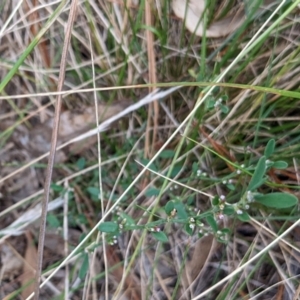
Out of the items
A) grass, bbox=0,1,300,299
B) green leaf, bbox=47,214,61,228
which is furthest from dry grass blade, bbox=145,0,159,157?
green leaf, bbox=47,214,61,228

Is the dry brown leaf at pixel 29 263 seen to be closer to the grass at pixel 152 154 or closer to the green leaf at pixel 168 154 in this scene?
the grass at pixel 152 154

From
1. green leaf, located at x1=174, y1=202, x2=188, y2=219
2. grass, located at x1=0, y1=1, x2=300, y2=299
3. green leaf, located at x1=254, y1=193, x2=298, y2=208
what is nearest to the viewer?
green leaf, located at x1=254, y1=193, x2=298, y2=208

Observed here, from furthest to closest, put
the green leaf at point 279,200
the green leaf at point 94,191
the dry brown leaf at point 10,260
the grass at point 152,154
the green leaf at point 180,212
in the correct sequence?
the dry brown leaf at point 10,260 → the green leaf at point 94,191 → the grass at point 152,154 → the green leaf at point 180,212 → the green leaf at point 279,200

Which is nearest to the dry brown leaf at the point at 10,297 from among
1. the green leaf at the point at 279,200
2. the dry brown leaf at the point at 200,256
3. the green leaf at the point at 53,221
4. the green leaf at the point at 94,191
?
the green leaf at the point at 53,221

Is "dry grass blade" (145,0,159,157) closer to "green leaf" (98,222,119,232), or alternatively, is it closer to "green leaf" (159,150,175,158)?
"green leaf" (159,150,175,158)

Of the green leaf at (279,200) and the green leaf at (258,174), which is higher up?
the green leaf at (258,174)

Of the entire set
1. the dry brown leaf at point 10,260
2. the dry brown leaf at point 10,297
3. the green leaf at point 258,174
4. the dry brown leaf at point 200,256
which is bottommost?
the dry brown leaf at point 200,256

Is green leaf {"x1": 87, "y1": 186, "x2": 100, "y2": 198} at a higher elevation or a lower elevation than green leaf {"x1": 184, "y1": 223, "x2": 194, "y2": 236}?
higher
